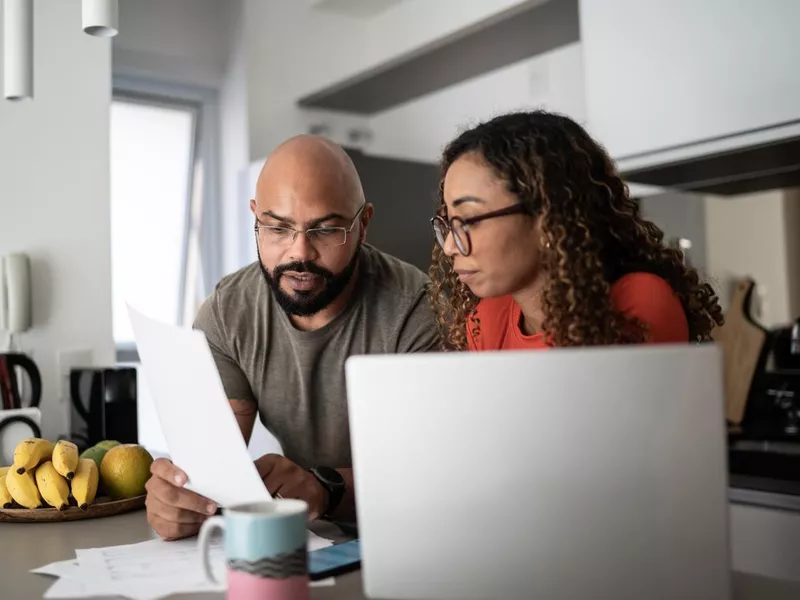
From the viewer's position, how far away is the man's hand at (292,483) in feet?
3.88

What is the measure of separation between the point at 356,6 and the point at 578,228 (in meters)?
2.60

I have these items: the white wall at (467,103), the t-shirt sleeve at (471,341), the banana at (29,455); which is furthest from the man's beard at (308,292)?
the white wall at (467,103)

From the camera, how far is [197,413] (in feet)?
3.16

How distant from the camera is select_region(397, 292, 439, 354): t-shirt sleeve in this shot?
1.65 metres

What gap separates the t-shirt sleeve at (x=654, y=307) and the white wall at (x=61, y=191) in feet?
5.60

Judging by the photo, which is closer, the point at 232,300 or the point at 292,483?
the point at 292,483

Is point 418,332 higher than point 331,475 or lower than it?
higher

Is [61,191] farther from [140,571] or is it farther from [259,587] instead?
[259,587]

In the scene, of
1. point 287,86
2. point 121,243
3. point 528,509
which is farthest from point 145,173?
point 528,509

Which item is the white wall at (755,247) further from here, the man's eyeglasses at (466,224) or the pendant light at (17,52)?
the pendant light at (17,52)

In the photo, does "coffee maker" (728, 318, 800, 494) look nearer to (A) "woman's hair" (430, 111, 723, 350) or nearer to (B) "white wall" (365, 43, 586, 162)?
(A) "woman's hair" (430, 111, 723, 350)

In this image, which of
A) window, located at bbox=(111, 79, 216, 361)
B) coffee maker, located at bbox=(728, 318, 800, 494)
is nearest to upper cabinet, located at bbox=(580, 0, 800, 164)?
coffee maker, located at bbox=(728, 318, 800, 494)

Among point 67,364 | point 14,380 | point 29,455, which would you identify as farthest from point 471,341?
point 67,364

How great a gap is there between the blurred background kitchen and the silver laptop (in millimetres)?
1336
